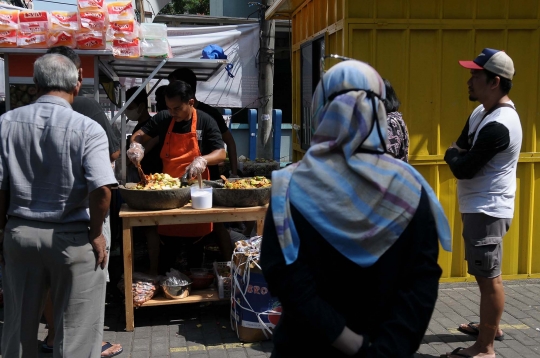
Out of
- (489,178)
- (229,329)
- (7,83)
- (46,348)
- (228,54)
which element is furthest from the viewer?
(228,54)

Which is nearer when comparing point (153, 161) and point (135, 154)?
point (135, 154)

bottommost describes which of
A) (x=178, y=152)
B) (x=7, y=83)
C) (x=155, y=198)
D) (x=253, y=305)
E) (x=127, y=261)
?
(x=253, y=305)

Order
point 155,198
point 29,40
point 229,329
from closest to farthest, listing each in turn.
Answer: point 155,198 < point 229,329 < point 29,40

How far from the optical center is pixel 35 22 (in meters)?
5.01

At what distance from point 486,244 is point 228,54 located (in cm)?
834

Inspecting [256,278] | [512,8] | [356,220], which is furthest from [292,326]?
[512,8]

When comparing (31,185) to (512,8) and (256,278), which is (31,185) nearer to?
(256,278)

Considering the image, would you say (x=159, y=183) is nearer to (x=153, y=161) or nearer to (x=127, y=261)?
(x=127, y=261)

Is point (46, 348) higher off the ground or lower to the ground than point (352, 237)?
lower

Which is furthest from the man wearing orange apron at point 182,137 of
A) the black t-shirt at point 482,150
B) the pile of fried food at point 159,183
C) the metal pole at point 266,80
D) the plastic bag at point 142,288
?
the metal pole at point 266,80

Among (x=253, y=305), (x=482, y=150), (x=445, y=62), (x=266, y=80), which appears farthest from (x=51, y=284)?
(x=266, y=80)

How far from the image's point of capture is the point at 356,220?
6.06 feet

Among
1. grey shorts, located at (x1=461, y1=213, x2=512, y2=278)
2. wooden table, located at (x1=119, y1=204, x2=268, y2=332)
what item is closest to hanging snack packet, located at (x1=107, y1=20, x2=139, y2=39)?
wooden table, located at (x1=119, y1=204, x2=268, y2=332)

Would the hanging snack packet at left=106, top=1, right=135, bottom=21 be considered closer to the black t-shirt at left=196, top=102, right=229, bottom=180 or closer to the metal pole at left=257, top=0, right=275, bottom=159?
the black t-shirt at left=196, top=102, right=229, bottom=180
